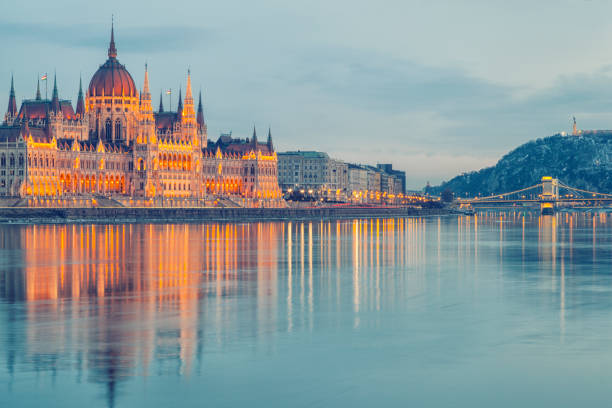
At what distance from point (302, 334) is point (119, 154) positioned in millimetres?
145791

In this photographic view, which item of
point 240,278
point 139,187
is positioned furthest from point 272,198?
point 240,278

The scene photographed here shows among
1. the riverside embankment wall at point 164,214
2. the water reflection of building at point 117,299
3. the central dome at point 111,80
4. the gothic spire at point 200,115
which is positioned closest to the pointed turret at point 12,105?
the central dome at point 111,80

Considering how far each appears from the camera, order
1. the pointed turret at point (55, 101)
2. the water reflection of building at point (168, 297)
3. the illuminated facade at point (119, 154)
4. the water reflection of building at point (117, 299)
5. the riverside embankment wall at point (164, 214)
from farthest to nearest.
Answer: the pointed turret at point (55, 101) → the illuminated facade at point (119, 154) → the riverside embankment wall at point (164, 214) → the water reflection of building at point (168, 297) → the water reflection of building at point (117, 299)

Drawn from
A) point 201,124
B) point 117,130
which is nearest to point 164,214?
point 117,130

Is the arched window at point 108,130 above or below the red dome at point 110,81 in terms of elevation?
below

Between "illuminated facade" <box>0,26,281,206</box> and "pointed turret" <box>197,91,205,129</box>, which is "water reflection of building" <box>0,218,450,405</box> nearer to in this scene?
"illuminated facade" <box>0,26,281,206</box>

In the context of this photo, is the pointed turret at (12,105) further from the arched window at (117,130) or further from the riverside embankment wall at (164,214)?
the riverside embankment wall at (164,214)

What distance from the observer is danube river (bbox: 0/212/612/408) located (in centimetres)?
1788

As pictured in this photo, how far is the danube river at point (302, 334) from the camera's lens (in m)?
17.9

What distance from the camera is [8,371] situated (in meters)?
19.0

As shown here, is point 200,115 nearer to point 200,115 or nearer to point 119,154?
point 200,115

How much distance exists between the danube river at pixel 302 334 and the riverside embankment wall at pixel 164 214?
238 ft

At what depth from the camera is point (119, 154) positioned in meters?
165

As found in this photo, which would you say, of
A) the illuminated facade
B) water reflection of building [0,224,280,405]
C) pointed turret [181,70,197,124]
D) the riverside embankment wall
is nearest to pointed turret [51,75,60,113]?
the illuminated facade
